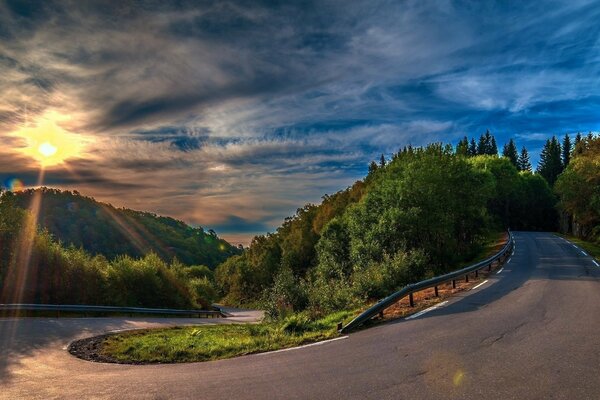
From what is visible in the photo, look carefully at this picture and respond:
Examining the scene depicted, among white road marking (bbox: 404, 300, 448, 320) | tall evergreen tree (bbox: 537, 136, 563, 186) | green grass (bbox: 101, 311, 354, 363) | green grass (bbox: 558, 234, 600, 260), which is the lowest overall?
green grass (bbox: 101, 311, 354, 363)

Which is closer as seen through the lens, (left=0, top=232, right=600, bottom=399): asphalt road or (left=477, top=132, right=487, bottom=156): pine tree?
(left=0, top=232, right=600, bottom=399): asphalt road

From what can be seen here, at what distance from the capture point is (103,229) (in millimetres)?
156250

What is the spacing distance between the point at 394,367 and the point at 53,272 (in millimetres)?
21284

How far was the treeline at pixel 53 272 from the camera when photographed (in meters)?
21.1

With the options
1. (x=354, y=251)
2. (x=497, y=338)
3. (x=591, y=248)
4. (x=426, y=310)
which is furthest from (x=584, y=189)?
(x=497, y=338)

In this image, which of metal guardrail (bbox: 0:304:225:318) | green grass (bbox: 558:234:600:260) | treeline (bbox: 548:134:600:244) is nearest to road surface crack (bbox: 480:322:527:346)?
metal guardrail (bbox: 0:304:225:318)

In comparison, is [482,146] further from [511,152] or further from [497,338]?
[497,338]

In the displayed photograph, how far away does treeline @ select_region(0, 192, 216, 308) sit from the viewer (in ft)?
69.2

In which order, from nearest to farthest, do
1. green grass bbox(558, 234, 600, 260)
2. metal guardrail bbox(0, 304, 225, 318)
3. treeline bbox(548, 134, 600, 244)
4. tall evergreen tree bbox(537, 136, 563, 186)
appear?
metal guardrail bbox(0, 304, 225, 318), green grass bbox(558, 234, 600, 260), treeline bbox(548, 134, 600, 244), tall evergreen tree bbox(537, 136, 563, 186)

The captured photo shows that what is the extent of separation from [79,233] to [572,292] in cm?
16126

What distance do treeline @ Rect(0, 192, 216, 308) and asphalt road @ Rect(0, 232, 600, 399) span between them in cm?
997

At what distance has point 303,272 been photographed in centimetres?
8975

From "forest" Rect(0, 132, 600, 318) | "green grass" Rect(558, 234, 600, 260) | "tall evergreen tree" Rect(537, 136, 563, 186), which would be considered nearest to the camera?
"forest" Rect(0, 132, 600, 318)

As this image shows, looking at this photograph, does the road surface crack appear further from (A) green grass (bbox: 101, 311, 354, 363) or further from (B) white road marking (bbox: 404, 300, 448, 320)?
(A) green grass (bbox: 101, 311, 354, 363)
